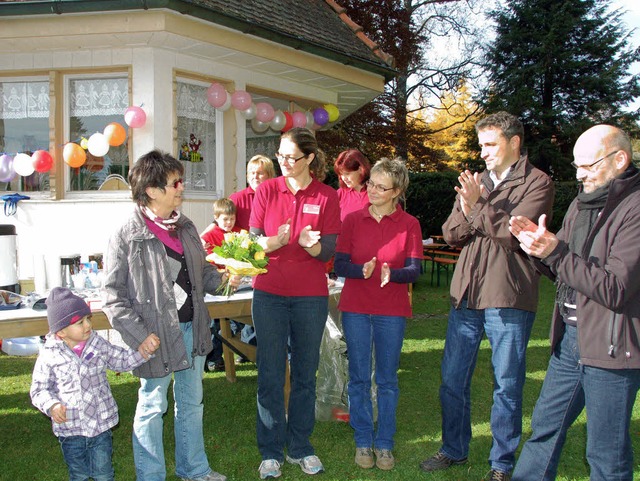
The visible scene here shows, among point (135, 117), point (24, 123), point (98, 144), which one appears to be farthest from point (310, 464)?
point (24, 123)

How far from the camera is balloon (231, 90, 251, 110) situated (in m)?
8.11

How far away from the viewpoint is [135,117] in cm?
697

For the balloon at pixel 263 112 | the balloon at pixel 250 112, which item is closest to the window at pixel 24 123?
the balloon at pixel 250 112

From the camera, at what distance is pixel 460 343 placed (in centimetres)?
380

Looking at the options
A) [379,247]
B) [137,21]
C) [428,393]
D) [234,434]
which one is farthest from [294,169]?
[137,21]

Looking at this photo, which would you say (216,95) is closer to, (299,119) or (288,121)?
(288,121)

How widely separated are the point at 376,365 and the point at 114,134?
473 centimetres

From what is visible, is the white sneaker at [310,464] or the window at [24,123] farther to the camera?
the window at [24,123]

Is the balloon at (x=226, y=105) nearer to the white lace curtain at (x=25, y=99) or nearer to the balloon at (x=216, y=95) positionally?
the balloon at (x=216, y=95)

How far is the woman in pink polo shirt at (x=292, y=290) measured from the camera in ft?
11.9

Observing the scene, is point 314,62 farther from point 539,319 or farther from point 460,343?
point 460,343

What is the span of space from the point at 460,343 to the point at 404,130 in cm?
1609

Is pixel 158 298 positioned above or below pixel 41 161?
below

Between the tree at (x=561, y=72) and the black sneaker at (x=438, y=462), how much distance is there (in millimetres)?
20746
